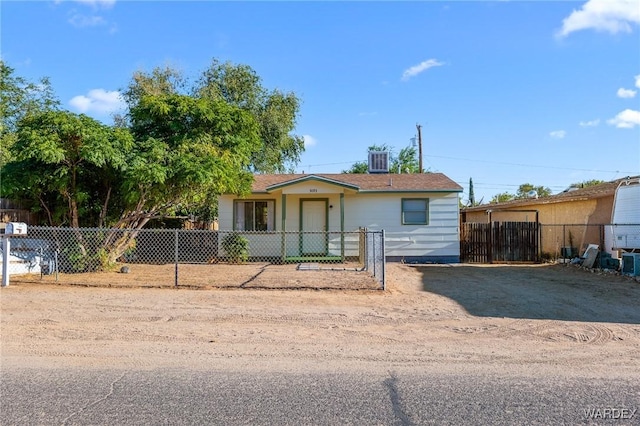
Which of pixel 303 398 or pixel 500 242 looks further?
pixel 500 242

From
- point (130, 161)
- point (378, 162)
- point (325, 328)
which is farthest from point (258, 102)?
point (325, 328)

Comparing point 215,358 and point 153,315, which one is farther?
point 153,315

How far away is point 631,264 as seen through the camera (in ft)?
40.2

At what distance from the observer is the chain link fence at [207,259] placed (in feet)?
33.7

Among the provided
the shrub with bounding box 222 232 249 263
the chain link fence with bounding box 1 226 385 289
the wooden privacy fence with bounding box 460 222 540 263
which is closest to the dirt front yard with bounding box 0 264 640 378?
Result: the chain link fence with bounding box 1 226 385 289

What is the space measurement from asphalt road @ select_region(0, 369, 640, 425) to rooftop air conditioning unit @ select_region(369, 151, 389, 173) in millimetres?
16025

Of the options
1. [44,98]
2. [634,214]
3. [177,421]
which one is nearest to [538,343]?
[177,421]

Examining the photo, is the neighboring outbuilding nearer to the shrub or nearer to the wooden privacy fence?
the wooden privacy fence

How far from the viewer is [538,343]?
18.5ft

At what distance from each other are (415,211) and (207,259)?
312 inches

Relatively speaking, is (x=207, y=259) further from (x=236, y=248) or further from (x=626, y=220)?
(x=626, y=220)

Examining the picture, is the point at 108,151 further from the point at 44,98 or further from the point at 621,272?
the point at 44,98

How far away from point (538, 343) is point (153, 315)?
18.3 feet

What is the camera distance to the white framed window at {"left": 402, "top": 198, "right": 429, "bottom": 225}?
1644 cm
